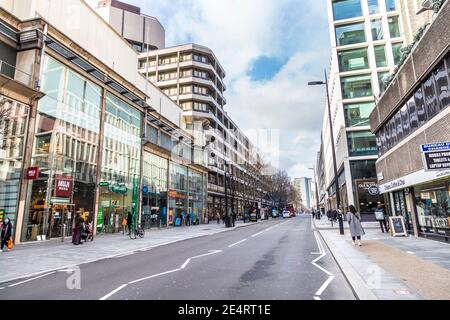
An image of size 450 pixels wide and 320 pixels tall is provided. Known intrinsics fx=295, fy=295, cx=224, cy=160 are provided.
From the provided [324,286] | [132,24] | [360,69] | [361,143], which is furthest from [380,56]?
[132,24]

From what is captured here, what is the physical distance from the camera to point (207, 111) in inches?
2261

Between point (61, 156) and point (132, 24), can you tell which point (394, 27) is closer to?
point (61, 156)

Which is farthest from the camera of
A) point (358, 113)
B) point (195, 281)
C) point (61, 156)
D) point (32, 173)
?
point (358, 113)

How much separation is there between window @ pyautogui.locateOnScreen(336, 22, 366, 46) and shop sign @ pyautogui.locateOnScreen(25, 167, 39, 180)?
41299 mm

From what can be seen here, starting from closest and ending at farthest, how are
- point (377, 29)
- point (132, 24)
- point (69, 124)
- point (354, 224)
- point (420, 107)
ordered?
point (420, 107) → point (354, 224) → point (69, 124) → point (377, 29) → point (132, 24)

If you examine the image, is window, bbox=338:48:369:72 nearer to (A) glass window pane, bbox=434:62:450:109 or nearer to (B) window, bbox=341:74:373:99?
(B) window, bbox=341:74:373:99

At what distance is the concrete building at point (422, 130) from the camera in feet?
35.1

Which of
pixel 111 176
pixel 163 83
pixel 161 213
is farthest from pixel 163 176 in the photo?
pixel 163 83

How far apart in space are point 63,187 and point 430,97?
21290 mm

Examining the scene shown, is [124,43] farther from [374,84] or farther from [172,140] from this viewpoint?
[374,84]

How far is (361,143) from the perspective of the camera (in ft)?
127

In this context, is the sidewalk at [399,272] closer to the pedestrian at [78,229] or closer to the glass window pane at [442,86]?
the glass window pane at [442,86]

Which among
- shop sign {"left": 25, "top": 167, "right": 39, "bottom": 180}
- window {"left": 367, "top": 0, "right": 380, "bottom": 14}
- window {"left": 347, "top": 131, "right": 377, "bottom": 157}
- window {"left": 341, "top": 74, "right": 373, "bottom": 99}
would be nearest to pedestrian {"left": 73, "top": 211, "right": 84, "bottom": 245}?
shop sign {"left": 25, "top": 167, "right": 39, "bottom": 180}

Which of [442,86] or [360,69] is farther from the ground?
[360,69]
